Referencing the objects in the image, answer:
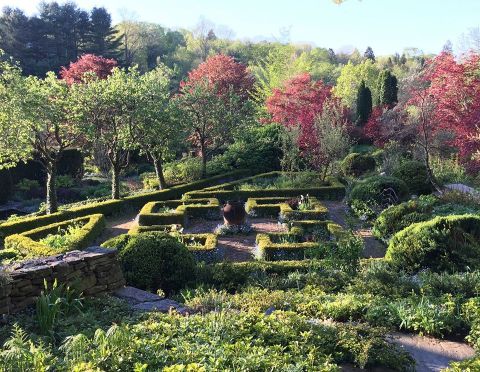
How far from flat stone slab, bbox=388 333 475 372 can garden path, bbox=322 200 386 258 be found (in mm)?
3653

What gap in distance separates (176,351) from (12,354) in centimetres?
129

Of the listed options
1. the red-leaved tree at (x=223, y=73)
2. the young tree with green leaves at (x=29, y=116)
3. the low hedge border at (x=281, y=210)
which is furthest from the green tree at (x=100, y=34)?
the low hedge border at (x=281, y=210)

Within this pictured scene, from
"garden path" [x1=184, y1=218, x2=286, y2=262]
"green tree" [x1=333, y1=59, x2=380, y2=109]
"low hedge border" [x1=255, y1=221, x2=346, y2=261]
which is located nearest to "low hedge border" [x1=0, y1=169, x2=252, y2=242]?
"garden path" [x1=184, y1=218, x2=286, y2=262]

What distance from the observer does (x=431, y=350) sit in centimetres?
459

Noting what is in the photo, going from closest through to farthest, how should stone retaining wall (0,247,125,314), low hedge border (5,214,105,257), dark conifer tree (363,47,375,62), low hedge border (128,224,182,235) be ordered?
A: 1. stone retaining wall (0,247,125,314)
2. low hedge border (5,214,105,257)
3. low hedge border (128,224,182,235)
4. dark conifer tree (363,47,375,62)

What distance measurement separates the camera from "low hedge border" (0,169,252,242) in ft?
38.1

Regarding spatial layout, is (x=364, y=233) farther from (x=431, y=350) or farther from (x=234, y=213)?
(x=431, y=350)

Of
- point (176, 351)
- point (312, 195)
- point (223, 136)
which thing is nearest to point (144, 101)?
point (223, 136)

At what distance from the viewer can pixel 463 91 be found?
15.6 meters

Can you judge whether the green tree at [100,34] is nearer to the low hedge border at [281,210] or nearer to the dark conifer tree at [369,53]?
the low hedge border at [281,210]

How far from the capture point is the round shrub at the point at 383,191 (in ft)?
40.2

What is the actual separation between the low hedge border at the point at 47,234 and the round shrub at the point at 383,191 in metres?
7.16

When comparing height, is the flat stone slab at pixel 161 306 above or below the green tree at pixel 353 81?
below

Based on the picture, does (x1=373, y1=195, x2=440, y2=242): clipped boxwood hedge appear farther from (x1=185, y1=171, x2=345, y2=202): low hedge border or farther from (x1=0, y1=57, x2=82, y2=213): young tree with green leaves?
(x1=0, y1=57, x2=82, y2=213): young tree with green leaves
